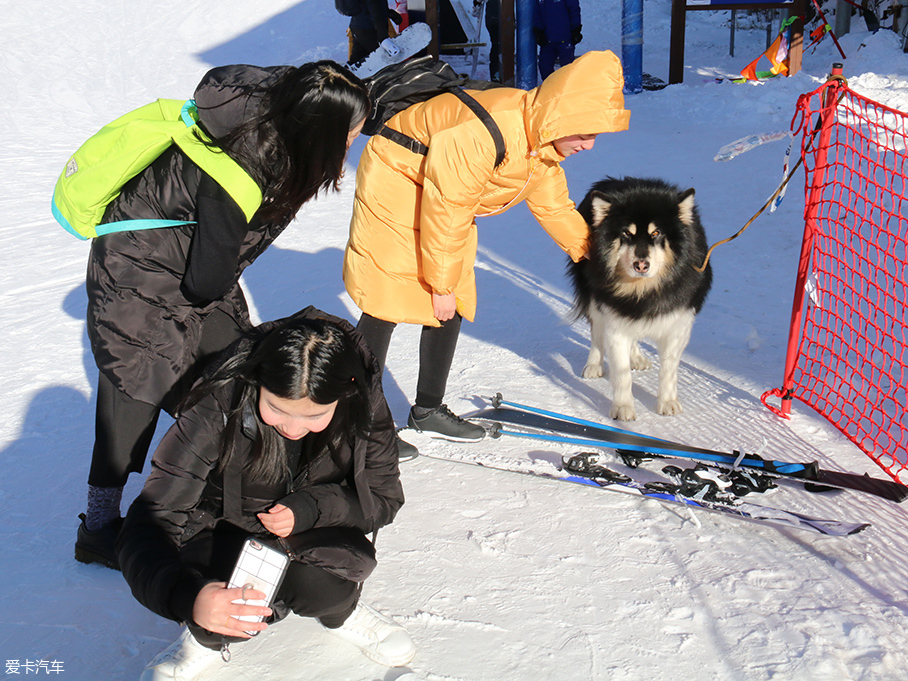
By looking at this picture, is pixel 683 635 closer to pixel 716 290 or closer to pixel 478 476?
pixel 478 476

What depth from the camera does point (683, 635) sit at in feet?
5.98

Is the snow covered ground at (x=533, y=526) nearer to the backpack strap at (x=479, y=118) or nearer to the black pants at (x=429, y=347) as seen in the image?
the black pants at (x=429, y=347)

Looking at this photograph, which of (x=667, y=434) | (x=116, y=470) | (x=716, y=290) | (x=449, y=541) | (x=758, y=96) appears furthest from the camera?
(x=758, y=96)

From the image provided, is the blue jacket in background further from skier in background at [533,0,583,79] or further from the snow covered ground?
the snow covered ground

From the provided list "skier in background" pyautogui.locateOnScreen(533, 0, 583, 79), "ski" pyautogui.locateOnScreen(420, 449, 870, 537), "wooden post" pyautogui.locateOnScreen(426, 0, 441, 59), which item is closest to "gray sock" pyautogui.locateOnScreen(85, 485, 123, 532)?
"ski" pyautogui.locateOnScreen(420, 449, 870, 537)

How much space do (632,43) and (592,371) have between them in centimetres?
594

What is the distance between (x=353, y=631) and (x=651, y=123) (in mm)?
6594

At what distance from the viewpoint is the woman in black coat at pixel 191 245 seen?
1.67 meters

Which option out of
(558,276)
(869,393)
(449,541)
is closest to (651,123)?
(558,276)

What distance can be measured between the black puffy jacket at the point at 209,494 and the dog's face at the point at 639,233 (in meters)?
1.28

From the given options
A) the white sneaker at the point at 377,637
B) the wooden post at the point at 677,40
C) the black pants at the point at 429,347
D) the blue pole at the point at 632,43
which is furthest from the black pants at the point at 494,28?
the white sneaker at the point at 377,637

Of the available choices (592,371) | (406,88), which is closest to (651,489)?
(592,371)

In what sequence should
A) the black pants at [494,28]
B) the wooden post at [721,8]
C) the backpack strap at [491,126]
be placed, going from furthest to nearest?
the black pants at [494,28] < the wooden post at [721,8] < the backpack strap at [491,126]

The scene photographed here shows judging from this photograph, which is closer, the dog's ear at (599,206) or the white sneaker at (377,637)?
the white sneaker at (377,637)
